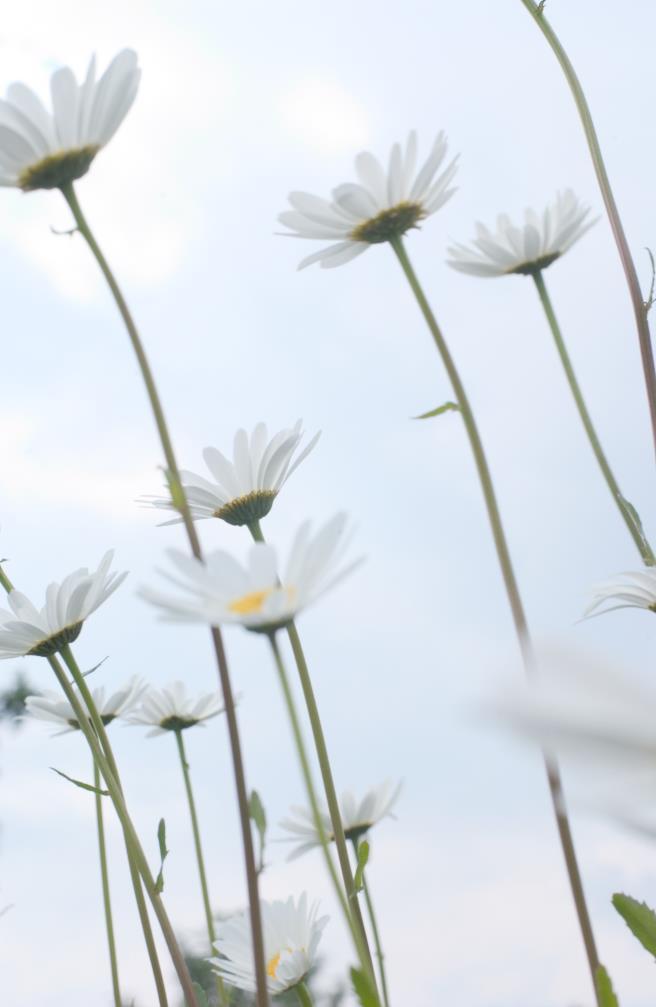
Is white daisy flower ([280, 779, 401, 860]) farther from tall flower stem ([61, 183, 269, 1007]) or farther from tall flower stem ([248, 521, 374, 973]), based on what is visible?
tall flower stem ([61, 183, 269, 1007])

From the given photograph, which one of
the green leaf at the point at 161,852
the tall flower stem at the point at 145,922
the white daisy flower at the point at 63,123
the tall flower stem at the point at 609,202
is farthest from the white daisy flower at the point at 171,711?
the white daisy flower at the point at 63,123

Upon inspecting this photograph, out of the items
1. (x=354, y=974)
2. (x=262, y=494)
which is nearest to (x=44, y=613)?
(x=262, y=494)

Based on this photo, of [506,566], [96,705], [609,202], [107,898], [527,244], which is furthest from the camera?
[96,705]

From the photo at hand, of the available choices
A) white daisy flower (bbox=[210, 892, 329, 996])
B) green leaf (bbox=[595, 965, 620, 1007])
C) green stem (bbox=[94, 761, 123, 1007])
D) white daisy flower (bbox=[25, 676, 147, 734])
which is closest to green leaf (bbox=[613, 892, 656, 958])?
green leaf (bbox=[595, 965, 620, 1007])

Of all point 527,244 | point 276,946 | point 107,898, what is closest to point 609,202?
point 527,244

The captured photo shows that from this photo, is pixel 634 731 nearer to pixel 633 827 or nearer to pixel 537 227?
pixel 633 827

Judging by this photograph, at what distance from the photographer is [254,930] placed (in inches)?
23.7

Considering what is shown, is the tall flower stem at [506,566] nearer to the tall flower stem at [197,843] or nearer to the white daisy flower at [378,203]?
the white daisy flower at [378,203]

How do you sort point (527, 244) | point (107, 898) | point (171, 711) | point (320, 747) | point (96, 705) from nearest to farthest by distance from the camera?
point (320, 747) < point (527, 244) < point (107, 898) < point (96, 705) < point (171, 711)

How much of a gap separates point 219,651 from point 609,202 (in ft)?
2.24

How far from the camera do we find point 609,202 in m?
1.07

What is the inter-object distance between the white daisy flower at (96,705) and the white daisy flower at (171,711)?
8 centimetres

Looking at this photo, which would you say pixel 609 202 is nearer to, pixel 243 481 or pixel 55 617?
pixel 243 481

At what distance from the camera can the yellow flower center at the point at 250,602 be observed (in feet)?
1.74
